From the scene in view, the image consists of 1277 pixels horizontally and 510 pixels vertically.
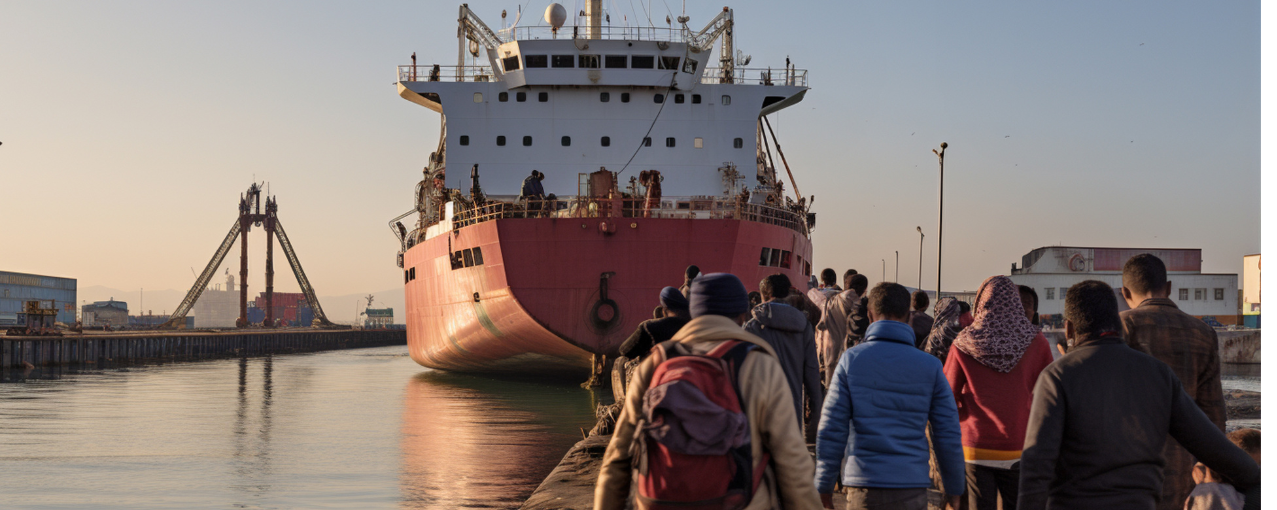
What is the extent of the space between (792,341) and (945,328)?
897 mm

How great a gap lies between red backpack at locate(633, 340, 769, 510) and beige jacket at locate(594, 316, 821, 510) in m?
0.04

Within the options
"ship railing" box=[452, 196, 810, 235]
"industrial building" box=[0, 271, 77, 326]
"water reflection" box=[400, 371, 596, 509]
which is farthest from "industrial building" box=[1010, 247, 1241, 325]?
"industrial building" box=[0, 271, 77, 326]

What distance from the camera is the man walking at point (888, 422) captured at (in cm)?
402

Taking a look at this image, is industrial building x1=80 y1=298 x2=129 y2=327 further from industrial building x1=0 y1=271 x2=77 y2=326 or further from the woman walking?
the woman walking

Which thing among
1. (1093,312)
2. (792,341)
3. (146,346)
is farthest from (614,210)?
(146,346)

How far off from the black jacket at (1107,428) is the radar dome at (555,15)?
23.5m

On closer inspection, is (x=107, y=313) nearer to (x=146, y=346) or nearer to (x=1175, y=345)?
(x=146, y=346)

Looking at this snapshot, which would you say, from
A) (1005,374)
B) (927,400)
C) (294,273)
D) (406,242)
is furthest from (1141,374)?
(294,273)

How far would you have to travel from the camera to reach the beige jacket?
3.08 meters

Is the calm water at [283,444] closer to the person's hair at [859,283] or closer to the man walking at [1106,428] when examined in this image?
the person's hair at [859,283]

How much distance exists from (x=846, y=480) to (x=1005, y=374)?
1.01 meters

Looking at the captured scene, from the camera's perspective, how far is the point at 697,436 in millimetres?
2957

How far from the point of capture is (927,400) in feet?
13.2

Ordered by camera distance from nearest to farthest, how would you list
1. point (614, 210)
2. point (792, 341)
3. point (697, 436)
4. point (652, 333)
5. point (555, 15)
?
point (697, 436)
point (652, 333)
point (792, 341)
point (614, 210)
point (555, 15)
